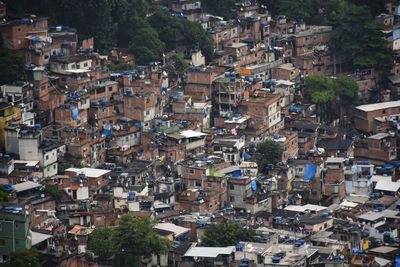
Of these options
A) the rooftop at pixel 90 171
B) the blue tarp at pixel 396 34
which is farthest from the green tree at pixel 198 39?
the rooftop at pixel 90 171

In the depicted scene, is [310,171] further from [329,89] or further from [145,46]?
[145,46]

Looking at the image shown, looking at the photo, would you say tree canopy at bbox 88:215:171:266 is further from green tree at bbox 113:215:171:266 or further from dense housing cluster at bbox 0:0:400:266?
dense housing cluster at bbox 0:0:400:266

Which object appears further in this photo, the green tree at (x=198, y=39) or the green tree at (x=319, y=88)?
the green tree at (x=198, y=39)

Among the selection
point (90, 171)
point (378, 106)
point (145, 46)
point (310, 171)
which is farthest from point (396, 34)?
point (90, 171)

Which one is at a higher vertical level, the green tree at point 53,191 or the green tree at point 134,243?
the green tree at point 53,191

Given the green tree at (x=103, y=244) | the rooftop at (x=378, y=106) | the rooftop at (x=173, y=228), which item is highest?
the rooftop at (x=378, y=106)

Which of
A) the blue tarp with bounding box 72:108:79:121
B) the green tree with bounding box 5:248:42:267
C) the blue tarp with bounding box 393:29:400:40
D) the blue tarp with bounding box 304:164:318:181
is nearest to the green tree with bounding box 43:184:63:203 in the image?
the blue tarp with bounding box 72:108:79:121

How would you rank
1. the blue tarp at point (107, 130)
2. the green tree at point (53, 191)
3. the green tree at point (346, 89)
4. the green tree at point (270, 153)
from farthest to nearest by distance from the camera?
1. the green tree at point (346, 89)
2. the green tree at point (270, 153)
3. the blue tarp at point (107, 130)
4. the green tree at point (53, 191)

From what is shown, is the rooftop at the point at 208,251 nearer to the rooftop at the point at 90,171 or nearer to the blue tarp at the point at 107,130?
the rooftop at the point at 90,171
